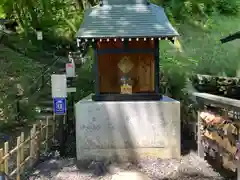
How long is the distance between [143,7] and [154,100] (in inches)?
93.8

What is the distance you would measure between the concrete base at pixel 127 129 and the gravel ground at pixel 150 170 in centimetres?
32

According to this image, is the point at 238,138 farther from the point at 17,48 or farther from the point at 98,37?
the point at 17,48

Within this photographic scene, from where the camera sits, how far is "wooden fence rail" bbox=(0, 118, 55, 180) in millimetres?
5793

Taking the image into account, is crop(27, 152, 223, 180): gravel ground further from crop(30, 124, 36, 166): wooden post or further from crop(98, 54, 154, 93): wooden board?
crop(98, 54, 154, 93): wooden board

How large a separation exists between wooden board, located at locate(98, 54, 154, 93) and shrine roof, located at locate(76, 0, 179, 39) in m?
0.79

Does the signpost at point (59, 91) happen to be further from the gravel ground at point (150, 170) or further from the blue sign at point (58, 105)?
the gravel ground at point (150, 170)

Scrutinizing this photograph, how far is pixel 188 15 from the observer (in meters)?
17.1

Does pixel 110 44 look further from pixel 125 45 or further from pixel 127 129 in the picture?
pixel 127 129

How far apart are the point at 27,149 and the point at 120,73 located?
2847 mm

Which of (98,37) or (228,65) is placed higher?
(98,37)

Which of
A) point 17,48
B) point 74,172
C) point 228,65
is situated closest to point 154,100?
point 74,172

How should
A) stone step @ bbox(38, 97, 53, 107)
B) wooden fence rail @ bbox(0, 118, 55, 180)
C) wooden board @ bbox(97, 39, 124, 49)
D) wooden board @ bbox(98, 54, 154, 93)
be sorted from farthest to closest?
stone step @ bbox(38, 97, 53, 107)
wooden board @ bbox(98, 54, 154, 93)
wooden board @ bbox(97, 39, 124, 49)
wooden fence rail @ bbox(0, 118, 55, 180)

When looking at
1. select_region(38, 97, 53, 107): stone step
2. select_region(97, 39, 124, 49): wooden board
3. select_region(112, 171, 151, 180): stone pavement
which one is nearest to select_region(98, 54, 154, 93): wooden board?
select_region(97, 39, 124, 49): wooden board

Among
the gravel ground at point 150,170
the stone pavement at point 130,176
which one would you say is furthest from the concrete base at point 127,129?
the stone pavement at point 130,176
